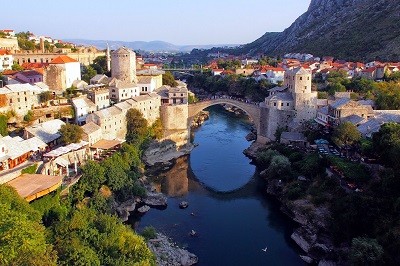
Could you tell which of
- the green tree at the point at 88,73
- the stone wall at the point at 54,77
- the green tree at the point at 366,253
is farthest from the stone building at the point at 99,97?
the green tree at the point at 366,253

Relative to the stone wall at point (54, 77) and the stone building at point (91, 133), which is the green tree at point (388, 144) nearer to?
the stone building at point (91, 133)

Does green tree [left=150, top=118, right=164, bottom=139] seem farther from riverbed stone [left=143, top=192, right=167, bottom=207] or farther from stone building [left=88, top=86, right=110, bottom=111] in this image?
riverbed stone [left=143, top=192, right=167, bottom=207]

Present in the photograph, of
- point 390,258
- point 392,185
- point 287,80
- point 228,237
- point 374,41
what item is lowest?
point 228,237

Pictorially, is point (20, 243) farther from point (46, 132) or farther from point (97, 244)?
point (46, 132)

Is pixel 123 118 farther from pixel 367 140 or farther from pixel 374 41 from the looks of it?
pixel 374 41

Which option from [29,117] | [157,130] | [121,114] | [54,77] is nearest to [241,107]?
[157,130]

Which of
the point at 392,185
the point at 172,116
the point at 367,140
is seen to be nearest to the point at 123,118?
the point at 172,116
